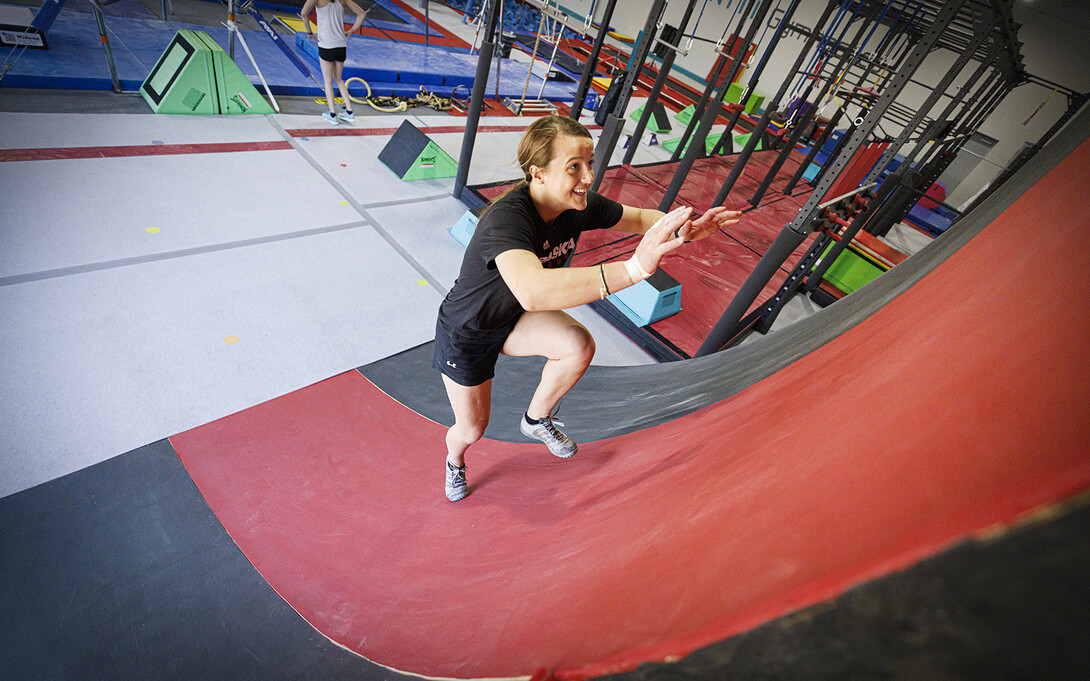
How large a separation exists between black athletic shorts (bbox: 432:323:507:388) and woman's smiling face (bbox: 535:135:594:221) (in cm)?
52

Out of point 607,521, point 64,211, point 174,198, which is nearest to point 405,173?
point 174,198

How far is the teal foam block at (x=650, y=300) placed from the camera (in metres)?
3.62

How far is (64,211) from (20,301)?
976 millimetres

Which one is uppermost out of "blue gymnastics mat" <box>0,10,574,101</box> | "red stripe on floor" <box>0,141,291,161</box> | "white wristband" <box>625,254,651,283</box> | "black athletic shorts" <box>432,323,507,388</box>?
"white wristband" <box>625,254,651,283</box>

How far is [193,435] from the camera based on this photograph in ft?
7.02

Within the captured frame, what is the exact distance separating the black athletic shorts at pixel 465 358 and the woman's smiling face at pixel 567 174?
515 mm

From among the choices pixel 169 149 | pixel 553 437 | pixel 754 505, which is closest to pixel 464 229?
pixel 169 149

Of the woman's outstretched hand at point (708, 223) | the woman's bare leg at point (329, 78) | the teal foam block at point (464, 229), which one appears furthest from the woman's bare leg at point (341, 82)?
the woman's outstretched hand at point (708, 223)

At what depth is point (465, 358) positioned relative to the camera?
162 cm

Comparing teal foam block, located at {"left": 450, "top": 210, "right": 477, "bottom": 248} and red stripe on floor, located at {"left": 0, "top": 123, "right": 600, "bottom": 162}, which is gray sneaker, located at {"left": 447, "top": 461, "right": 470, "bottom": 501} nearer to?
teal foam block, located at {"left": 450, "top": 210, "right": 477, "bottom": 248}

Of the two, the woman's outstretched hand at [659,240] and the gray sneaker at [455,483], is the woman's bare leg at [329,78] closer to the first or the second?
the gray sneaker at [455,483]

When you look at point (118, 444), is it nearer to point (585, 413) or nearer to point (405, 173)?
point (585, 413)

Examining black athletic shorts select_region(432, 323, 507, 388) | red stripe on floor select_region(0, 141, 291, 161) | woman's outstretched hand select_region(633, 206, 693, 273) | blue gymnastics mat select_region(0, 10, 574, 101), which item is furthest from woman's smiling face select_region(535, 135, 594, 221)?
blue gymnastics mat select_region(0, 10, 574, 101)

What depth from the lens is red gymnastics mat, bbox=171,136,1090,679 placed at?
0.35m
